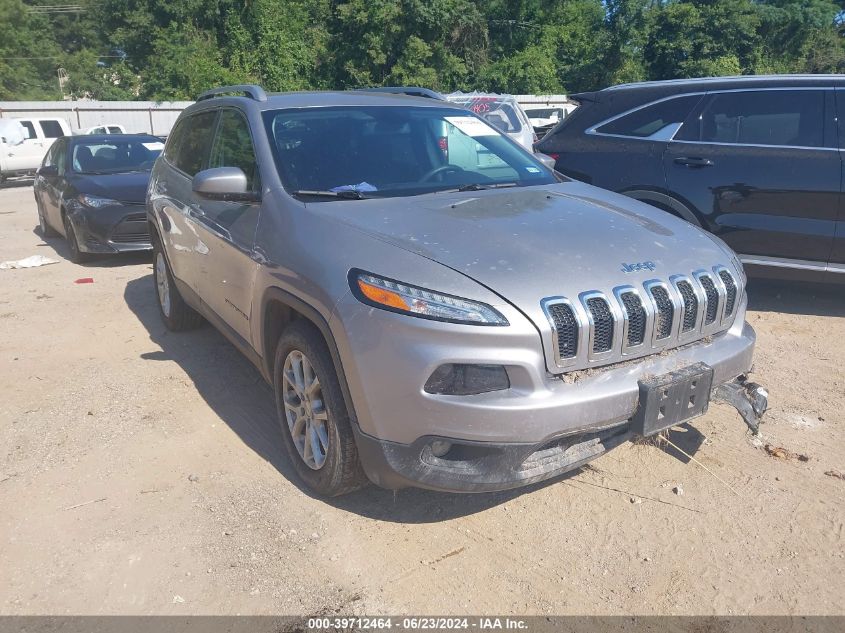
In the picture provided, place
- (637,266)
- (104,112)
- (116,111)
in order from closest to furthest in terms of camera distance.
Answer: (637,266)
(104,112)
(116,111)

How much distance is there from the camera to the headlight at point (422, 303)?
8.77ft

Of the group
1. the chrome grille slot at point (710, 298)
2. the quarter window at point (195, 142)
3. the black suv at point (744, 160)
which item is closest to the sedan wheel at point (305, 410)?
the chrome grille slot at point (710, 298)

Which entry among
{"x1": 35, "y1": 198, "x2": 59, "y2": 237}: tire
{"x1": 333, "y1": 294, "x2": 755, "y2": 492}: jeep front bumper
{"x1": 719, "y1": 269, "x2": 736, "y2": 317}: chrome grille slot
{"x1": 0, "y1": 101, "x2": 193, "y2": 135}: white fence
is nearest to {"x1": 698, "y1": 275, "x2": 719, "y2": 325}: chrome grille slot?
{"x1": 719, "y1": 269, "x2": 736, "y2": 317}: chrome grille slot

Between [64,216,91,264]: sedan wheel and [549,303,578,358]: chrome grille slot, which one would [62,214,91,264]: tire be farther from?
[549,303,578,358]: chrome grille slot

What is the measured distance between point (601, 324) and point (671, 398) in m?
0.43

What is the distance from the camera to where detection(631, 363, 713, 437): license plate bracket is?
9.35 feet

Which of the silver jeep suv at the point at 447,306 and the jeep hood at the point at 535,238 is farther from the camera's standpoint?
the jeep hood at the point at 535,238

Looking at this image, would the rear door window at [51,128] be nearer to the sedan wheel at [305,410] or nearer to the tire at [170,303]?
the tire at [170,303]

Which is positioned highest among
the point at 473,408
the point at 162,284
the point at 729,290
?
the point at 729,290

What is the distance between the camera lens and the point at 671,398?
114 inches

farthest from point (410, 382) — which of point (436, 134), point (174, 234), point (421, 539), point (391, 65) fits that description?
point (391, 65)

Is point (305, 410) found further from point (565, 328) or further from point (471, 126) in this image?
point (471, 126)

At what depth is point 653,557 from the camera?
9.48 feet

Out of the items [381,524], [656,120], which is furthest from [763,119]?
[381,524]
